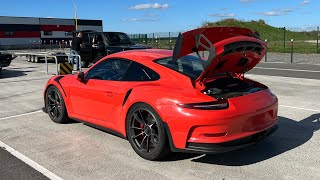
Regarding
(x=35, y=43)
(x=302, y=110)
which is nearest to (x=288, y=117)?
(x=302, y=110)

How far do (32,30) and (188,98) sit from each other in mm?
64876

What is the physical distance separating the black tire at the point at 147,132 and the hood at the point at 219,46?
2.41 feet

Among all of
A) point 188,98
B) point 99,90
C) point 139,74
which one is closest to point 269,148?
point 188,98

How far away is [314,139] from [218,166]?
1877mm

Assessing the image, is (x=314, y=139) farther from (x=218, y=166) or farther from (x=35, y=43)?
(x=35, y=43)

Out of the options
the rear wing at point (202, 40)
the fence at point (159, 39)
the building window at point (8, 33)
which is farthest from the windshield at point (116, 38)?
the building window at point (8, 33)

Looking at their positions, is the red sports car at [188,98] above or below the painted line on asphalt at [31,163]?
above

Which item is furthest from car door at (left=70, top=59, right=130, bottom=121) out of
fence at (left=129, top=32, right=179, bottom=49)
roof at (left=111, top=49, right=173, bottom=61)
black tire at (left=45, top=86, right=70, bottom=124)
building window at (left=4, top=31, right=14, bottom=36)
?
building window at (left=4, top=31, right=14, bottom=36)

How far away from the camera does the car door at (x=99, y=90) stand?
5520 mm

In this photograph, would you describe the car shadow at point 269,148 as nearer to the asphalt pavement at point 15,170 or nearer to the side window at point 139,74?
the side window at point 139,74

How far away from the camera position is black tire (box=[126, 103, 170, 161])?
462 centimetres

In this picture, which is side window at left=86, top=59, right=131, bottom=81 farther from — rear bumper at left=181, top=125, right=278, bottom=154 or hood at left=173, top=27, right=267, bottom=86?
rear bumper at left=181, top=125, right=278, bottom=154

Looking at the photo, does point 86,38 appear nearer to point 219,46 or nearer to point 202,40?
point 202,40

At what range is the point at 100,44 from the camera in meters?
17.5
